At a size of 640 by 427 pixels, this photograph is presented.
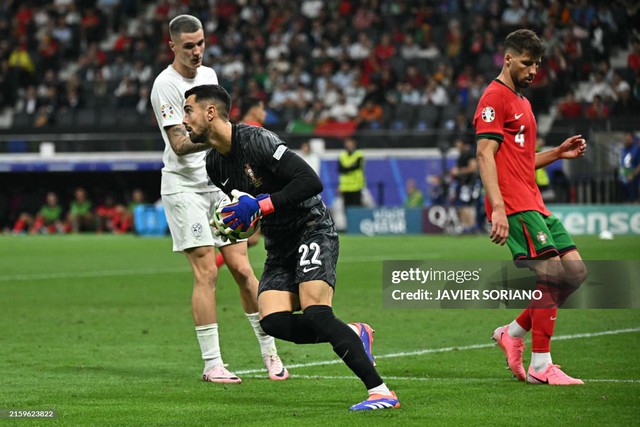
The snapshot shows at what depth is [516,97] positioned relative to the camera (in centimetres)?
770

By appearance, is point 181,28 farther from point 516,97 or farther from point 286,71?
point 286,71

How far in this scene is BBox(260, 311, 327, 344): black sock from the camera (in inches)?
270

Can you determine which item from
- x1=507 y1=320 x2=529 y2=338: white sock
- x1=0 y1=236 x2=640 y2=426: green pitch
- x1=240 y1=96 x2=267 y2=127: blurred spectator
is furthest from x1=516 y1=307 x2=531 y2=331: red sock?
x1=240 y1=96 x2=267 y2=127: blurred spectator

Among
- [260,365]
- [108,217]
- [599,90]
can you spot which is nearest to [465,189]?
[599,90]

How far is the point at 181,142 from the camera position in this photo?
A: 8133 mm

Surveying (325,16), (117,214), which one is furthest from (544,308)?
(325,16)

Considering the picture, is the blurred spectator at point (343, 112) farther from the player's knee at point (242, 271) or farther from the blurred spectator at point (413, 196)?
the player's knee at point (242, 271)

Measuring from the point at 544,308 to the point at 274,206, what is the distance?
2.13m

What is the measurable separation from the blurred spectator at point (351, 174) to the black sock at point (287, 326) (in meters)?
20.8

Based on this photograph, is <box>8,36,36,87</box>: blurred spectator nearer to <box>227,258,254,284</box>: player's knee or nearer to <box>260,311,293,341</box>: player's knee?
<box>227,258,254,284</box>: player's knee

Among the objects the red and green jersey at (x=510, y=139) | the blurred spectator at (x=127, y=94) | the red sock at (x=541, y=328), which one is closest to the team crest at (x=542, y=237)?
the red and green jersey at (x=510, y=139)

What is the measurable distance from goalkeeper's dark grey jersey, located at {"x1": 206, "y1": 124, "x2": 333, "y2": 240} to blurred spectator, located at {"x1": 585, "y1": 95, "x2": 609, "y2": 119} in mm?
20615

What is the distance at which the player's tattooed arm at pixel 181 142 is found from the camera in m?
8.04

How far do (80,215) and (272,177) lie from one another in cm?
2683
